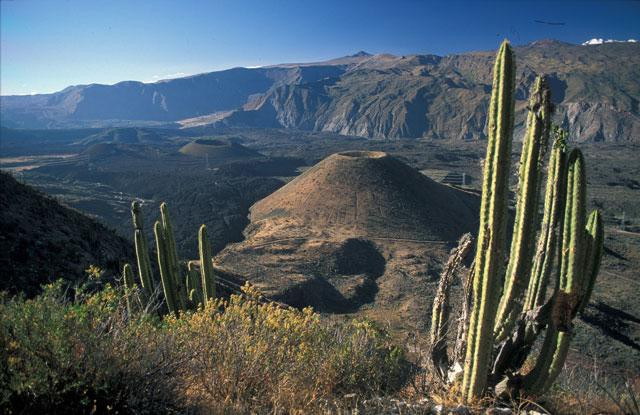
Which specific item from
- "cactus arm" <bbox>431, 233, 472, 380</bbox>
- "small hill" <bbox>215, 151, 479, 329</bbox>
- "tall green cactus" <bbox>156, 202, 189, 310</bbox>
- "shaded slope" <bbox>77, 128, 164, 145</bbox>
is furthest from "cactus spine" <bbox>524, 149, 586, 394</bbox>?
"shaded slope" <bbox>77, 128, 164, 145</bbox>

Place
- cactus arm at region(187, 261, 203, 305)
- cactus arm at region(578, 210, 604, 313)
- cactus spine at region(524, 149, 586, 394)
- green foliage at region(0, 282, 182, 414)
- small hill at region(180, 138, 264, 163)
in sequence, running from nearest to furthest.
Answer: green foliage at region(0, 282, 182, 414) < cactus spine at region(524, 149, 586, 394) < cactus arm at region(578, 210, 604, 313) < cactus arm at region(187, 261, 203, 305) < small hill at region(180, 138, 264, 163)

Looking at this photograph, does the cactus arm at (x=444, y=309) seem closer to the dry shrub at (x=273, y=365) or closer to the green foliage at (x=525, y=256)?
the green foliage at (x=525, y=256)

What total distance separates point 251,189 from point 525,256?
6024cm

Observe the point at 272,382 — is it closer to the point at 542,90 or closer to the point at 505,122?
the point at 505,122

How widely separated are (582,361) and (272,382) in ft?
60.6

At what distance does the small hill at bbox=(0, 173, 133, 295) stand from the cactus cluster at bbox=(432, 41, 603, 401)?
12.9 meters

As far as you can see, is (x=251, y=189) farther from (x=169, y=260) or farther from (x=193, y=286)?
(x=169, y=260)

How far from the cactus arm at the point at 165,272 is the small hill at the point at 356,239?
13.2 metres

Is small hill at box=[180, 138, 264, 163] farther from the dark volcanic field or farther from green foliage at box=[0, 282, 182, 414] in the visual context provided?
green foliage at box=[0, 282, 182, 414]

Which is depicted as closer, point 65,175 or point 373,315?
point 373,315

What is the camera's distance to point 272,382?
545 cm

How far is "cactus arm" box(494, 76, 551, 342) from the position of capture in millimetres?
4973

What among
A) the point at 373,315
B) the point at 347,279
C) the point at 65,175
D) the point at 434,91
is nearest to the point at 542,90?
the point at 373,315

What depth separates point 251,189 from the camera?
64125mm
